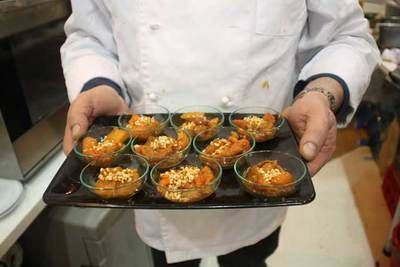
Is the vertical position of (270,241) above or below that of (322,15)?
below

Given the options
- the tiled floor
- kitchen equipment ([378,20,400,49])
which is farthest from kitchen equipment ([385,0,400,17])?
the tiled floor

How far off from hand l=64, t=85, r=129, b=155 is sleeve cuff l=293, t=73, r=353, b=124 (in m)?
0.38

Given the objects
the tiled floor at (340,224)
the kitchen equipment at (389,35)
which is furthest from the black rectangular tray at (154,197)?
the kitchen equipment at (389,35)

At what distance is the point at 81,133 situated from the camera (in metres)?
0.71

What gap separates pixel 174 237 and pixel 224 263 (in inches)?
8.3

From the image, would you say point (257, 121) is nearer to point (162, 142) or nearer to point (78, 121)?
point (162, 142)

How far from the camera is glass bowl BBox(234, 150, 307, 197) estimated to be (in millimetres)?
607

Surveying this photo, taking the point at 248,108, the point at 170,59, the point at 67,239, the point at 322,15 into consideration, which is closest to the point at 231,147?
the point at 248,108

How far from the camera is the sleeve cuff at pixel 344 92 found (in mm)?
722

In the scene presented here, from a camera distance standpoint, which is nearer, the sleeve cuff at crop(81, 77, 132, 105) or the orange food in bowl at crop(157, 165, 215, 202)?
the orange food in bowl at crop(157, 165, 215, 202)

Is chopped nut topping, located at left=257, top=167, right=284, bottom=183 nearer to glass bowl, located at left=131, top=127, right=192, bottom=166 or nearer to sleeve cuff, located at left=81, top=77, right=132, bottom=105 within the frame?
glass bowl, located at left=131, top=127, right=192, bottom=166

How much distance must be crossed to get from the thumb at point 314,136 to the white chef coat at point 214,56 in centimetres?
14

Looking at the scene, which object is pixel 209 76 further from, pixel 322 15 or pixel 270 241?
pixel 270 241

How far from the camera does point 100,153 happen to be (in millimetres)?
708
